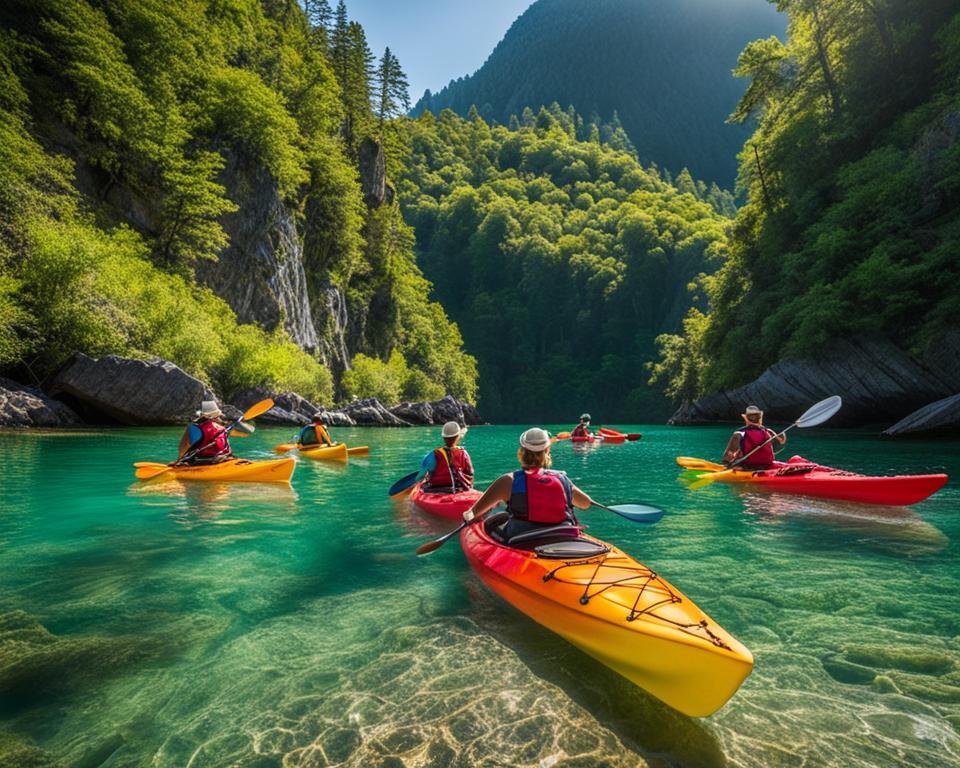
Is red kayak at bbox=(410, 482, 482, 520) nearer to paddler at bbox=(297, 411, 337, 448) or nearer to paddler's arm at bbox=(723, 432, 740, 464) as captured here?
paddler's arm at bbox=(723, 432, 740, 464)

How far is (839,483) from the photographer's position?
8.39m

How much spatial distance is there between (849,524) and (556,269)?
72488mm

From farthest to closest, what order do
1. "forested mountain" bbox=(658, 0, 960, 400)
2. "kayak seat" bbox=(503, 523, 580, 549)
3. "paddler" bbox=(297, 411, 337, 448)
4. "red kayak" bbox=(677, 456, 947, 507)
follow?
"forested mountain" bbox=(658, 0, 960, 400), "paddler" bbox=(297, 411, 337, 448), "red kayak" bbox=(677, 456, 947, 507), "kayak seat" bbox=(503, 523, 580, 549)

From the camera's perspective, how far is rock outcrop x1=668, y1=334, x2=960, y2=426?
20.3 m

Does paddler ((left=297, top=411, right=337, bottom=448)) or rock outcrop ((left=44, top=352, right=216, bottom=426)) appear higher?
rock outcrop ((left=44, top=352, right=216, bottom=426))

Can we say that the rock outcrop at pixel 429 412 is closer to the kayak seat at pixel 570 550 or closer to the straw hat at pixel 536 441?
the straw hat at pixel 536 441

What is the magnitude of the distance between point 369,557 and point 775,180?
1297 inches

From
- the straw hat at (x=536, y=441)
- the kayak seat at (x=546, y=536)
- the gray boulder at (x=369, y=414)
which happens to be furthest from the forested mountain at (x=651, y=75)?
the kayak seat at (x=546, y=536)

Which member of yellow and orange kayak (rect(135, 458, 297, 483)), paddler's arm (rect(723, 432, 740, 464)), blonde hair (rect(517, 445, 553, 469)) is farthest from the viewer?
paddler's arm (rect(723, 432, 740, 464))

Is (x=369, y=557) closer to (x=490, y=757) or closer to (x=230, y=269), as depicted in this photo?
(x=490, y=757)

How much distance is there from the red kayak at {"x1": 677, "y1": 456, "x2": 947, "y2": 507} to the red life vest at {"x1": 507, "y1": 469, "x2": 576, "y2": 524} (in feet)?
19.4

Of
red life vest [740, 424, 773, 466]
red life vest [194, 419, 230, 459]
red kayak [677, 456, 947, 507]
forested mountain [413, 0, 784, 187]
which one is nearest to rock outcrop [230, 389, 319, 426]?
red life vest [194, 419, 230, 459]

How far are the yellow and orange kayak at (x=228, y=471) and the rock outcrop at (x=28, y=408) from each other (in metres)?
10.9

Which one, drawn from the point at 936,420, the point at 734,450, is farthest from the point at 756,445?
the point at 936,420
